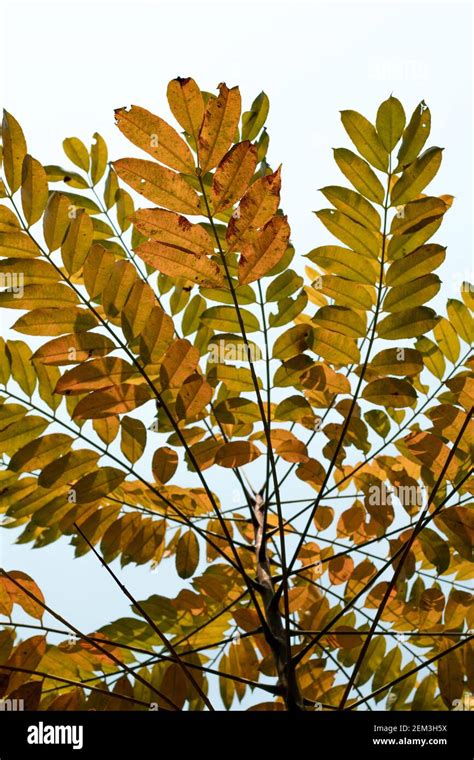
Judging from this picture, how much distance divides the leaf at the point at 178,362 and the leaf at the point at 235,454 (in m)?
0.19

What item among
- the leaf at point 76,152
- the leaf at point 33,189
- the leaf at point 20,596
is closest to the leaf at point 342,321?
the leaf at point 33,189

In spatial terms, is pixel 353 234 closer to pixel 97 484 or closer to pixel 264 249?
pixel 264 249

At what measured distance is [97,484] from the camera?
5.07ft

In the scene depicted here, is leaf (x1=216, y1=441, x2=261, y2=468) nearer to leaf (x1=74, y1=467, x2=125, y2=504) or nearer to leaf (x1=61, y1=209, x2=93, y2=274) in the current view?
leaf (x1=74, y1=467, x2=125, y2=504)

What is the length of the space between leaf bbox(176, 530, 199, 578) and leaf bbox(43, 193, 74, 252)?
903 mm

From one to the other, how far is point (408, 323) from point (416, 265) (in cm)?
14

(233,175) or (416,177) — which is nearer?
(233,175)

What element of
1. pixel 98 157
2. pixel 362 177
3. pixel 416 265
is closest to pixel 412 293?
pixel 416 265

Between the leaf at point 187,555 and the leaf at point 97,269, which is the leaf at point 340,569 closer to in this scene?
the leaf at point 187,555

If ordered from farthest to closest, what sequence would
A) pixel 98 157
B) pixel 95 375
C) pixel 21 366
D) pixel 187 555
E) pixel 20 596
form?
pixel 98 157 < pixel 187 555 < pixel 21 366 < pixel 20 596 < pixel 95 375

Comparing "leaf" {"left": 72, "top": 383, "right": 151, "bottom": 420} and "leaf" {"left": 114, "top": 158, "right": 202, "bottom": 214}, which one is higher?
"leaf" {"left": 114, "top": 158, "right": 202, "bottom": 214}

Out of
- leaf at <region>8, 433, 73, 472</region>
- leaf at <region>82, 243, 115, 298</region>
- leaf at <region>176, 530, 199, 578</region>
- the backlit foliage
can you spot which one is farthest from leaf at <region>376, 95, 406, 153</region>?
leaf at <region>176, 530, 199, 578</region>

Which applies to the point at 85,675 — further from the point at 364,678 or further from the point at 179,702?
the point at 364,678

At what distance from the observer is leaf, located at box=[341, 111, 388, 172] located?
5.07 ft
